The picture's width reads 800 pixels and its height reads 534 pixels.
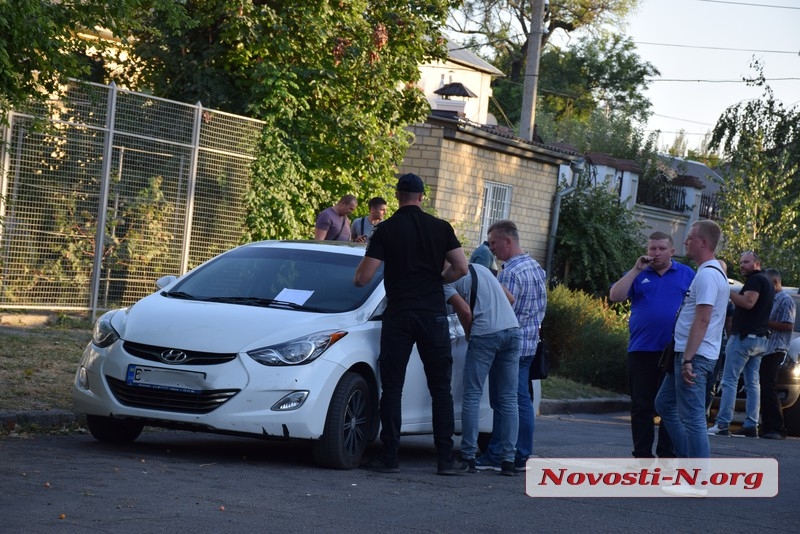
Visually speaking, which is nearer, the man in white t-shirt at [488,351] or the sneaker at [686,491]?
the sneaker at [686,491]

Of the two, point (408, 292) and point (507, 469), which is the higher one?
point (408, 292)

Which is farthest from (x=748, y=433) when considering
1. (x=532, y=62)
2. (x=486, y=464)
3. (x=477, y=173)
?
(x=532, y=62)

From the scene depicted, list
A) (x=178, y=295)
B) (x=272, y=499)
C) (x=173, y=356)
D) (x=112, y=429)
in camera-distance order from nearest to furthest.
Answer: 1. (x=272, y=499)
2. (x=173, y=356)
3. (x=112, y=429)
4. (x=178, y=295)

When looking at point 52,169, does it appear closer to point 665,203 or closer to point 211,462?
point 211,462

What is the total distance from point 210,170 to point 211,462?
9.39m

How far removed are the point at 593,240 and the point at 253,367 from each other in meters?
22.1

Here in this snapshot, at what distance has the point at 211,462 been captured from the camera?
27.8 ft

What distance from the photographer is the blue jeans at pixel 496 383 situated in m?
9.05

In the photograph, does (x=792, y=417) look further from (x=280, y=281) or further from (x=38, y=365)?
(x=38, y=365)

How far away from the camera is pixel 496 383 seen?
9.23m

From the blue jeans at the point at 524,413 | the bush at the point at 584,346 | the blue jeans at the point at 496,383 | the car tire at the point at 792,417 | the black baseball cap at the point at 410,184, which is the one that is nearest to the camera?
the black baseball cap at the point at 410,184

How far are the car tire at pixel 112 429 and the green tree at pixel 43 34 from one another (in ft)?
8.10

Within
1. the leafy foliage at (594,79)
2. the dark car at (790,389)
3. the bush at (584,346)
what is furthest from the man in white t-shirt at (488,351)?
the leafy foliage at (594,79)

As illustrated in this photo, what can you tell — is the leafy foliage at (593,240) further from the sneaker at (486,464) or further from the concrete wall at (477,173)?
the sneaker at (486,464)
